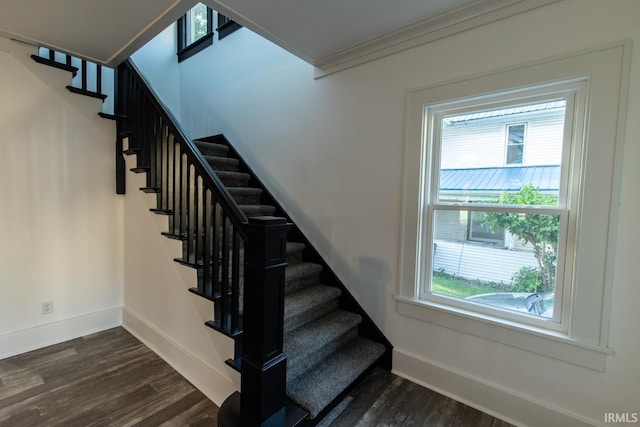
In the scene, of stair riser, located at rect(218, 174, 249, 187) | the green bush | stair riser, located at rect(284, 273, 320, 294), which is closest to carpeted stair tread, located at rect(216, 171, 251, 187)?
stair riser, located at rect(218, 174, 249, 187)

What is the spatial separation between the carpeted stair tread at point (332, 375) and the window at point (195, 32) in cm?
386

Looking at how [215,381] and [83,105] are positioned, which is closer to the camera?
[215,381]

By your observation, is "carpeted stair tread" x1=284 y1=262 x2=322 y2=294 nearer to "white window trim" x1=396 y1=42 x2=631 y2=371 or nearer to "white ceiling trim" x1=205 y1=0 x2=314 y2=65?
"white window trim" x1=396 y1=42 x2=631 y2=371

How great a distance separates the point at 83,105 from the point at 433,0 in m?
3.05

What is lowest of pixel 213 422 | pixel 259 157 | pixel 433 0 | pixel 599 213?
pixel 213 422

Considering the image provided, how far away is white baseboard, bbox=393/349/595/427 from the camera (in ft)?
5.41

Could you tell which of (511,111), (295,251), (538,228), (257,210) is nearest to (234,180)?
(257,210)

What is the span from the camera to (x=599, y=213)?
1479 millimetres

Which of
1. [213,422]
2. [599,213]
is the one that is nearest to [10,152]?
[213,422]

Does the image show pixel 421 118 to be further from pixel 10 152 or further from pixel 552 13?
pixel 10 152

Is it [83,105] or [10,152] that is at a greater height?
[83,105]

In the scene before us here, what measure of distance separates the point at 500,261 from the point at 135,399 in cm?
258

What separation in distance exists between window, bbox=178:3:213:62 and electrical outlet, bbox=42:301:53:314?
3.29 m

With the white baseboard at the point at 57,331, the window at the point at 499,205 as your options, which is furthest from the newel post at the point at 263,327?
the white baseboard at the point at 57,331
